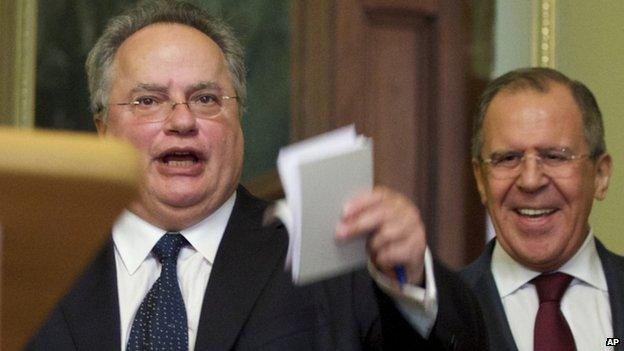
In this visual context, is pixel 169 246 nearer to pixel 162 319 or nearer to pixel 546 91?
pixel 162 319

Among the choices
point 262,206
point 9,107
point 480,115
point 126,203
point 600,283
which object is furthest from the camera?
point 9,107

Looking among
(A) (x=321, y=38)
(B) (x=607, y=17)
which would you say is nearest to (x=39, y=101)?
(A) (x=321, y=38)

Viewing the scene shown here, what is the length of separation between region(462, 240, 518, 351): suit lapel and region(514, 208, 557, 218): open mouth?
123 millimetres

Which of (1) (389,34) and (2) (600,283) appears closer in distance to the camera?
(2) (600,283)

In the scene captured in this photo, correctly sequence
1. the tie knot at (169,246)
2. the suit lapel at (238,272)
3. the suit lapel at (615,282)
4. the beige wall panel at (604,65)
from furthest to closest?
the beige wall panel at (604,65)
the suit lapel at (615,282)
the tie knot at (169,246)
the suit lapel at (238,272)

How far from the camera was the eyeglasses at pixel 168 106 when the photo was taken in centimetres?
258

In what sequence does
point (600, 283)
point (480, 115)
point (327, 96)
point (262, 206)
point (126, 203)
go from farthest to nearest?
point (327, 96), point (480, 115), point (600, 283), point (262, 206), point (126, 203)

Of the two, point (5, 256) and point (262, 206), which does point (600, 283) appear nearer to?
point (262, 206)

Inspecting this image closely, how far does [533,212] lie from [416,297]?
89cm

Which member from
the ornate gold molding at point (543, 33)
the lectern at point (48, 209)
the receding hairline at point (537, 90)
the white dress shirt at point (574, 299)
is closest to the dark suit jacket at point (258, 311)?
the white dress shirt at point (574, 299)

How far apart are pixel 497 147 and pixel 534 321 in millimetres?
410

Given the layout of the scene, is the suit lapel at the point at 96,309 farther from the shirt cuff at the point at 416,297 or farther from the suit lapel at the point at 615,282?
the suit lapel at the point at 615,282

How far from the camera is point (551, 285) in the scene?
9.28ft

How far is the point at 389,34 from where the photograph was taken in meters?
4.07
